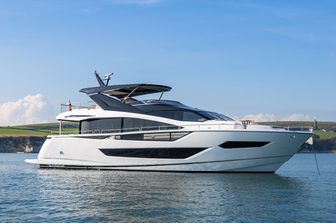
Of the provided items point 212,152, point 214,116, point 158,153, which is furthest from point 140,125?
point 212,152

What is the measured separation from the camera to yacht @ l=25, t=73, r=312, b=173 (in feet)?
98.9

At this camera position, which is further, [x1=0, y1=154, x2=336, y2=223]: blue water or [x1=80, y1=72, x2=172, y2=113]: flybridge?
[x1=80, y1=72, x2=172, y2=113]: flybridge

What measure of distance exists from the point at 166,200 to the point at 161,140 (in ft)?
41.5

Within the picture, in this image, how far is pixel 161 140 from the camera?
103ft

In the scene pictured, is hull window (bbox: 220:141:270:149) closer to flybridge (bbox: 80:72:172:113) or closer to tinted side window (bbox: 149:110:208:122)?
tinted side window (bbox: 149:110:208:122)

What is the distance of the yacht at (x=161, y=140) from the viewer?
30141mm

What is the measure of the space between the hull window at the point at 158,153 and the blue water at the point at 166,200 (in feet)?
9.39

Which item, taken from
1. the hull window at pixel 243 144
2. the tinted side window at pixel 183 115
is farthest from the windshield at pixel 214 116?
the hull window at pixel 243 144

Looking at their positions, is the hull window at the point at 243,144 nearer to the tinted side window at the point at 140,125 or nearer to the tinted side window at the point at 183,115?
the tinted side window at the point at 183,115

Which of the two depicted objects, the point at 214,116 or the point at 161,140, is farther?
the point at 214,116

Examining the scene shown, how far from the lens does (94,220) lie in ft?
49.9

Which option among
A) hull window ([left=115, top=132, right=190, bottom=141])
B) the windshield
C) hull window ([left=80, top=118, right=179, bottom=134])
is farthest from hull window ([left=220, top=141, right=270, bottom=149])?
hull window ([left=80, top=118, right=179, bottom=134])

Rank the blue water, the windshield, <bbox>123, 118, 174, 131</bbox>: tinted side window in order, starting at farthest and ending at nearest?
1. <bbox>123, 118, 174, 131</bbox>: tinted side window
2. the windshield
3. the blue water

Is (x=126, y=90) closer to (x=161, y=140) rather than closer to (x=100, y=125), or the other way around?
(x=100, y=125)
